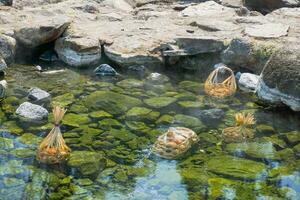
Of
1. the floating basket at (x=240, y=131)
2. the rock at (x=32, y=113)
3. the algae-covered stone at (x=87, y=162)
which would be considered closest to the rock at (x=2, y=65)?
the rock at (x=32, y=113)

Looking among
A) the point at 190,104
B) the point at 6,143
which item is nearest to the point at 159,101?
the point at 190,104

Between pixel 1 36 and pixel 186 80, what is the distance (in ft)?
13.1

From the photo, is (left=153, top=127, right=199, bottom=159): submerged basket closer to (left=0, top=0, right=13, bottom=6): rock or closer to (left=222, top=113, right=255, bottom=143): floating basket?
(left=222, top=113, right=255, bottom=143): floating basket

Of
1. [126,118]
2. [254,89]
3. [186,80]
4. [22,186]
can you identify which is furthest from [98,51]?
[22,186]

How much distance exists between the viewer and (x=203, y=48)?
11.5 metres

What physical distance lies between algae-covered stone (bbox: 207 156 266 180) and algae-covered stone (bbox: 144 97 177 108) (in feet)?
7.26

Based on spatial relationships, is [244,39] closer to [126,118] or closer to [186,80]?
[186,80]

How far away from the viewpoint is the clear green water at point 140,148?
7109 millimetres

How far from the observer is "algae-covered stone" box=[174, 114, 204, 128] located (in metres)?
9.16

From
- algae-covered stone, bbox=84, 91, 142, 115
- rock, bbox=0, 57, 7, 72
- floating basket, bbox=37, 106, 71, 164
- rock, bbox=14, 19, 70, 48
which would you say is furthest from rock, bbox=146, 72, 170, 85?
floating basket, bbox=37, 106, 71, 164

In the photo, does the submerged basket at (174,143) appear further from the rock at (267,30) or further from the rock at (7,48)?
the rock at (7,48)

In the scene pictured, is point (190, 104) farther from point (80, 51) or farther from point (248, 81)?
point (80, 51)

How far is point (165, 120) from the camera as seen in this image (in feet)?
30.6

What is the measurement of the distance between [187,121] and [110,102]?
1.61 metres
